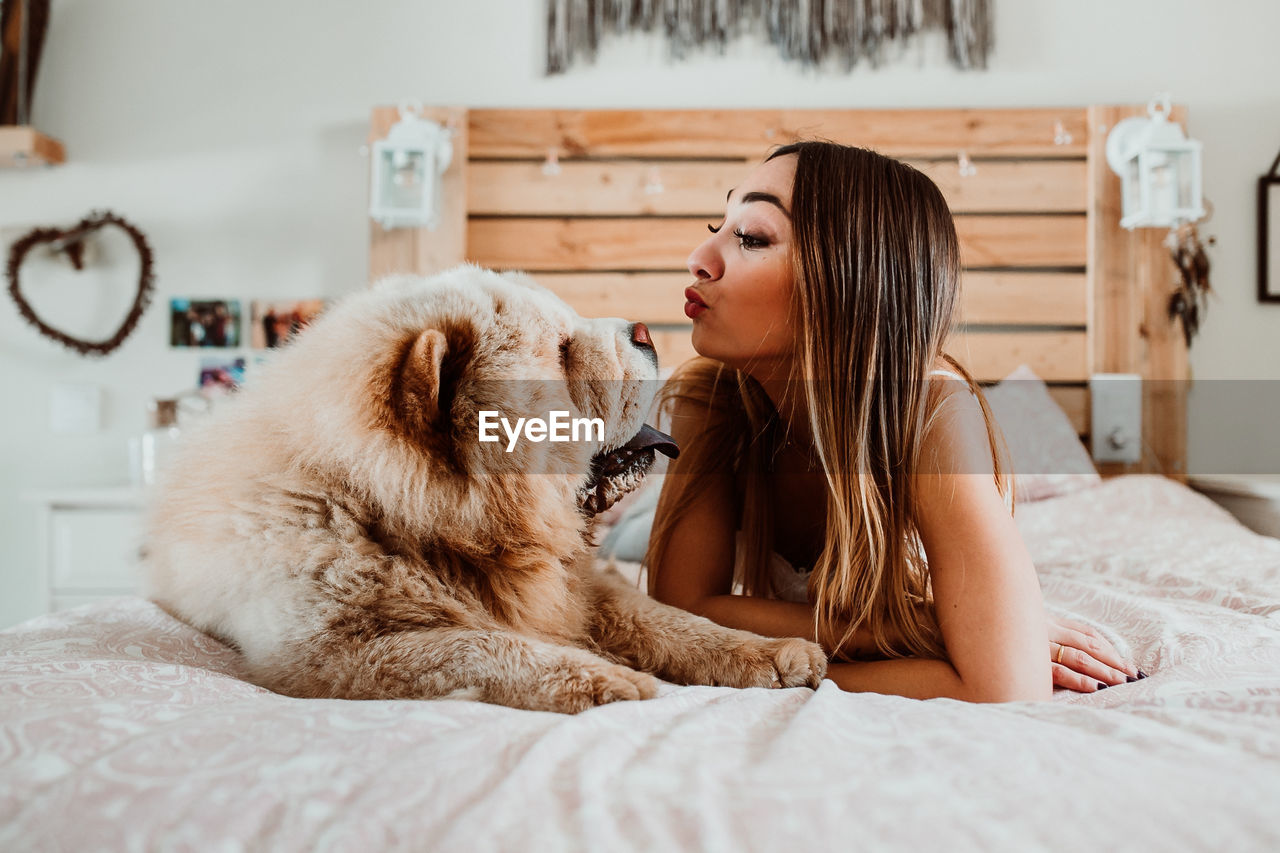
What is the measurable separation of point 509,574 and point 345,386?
30 cm

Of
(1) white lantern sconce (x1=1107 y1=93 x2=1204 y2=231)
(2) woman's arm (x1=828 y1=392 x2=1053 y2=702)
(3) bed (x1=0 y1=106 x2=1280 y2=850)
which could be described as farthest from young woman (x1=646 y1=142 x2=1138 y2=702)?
(1) white lantern sconce (x1=1107 y1=93 x2=1204 y2=231)

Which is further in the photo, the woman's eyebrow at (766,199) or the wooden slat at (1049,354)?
the wooden slat at (1049,354)

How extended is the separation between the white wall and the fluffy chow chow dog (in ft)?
8.25

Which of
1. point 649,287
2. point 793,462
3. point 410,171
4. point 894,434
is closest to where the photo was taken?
point 894,434

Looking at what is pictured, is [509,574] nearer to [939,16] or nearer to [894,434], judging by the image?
[894,434]

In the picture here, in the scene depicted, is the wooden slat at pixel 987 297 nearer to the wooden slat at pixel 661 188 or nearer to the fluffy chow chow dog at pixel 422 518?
the wooden slat at pixel 661 188

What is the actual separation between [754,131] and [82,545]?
2841 millimetres

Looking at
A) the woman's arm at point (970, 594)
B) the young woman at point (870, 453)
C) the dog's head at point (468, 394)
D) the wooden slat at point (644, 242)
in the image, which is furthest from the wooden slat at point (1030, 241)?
the dog's head at point (468, 394)

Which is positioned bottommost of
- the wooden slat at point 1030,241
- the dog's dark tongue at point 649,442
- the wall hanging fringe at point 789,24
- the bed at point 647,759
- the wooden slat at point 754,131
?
the bed at point 647,759

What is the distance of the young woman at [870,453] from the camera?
0.99m

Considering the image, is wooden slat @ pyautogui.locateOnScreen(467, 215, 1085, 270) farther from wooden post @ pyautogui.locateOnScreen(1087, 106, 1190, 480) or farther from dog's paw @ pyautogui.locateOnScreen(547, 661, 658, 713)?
dog's paw @ pyautogui.locateOnScreen(547, 661, 658, 713)

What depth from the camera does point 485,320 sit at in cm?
96

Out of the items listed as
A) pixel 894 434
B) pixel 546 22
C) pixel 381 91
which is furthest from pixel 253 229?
pixel 894 434

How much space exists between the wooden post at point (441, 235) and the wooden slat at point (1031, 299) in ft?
6.58
